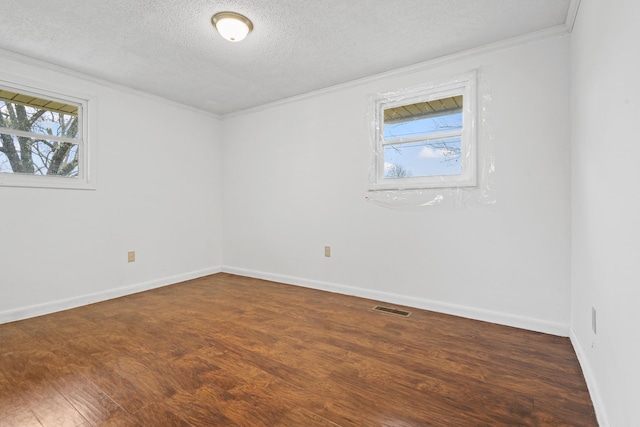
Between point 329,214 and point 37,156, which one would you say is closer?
point 37,156

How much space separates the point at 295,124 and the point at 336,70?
2.99ft

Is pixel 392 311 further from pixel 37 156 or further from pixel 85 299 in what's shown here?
pixel 37 156

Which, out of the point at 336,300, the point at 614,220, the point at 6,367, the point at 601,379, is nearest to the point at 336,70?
the point at 336,300

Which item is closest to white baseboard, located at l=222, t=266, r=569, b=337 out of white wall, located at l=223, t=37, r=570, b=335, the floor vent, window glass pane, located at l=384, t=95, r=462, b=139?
white wall, located at l=223, t=37, r=570, b=335

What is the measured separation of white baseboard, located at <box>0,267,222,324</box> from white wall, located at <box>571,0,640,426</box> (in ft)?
12.5

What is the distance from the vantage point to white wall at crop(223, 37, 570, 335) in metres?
2.25

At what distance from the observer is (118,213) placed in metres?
3.25

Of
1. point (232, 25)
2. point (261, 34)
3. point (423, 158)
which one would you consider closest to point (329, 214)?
point (423, 158)

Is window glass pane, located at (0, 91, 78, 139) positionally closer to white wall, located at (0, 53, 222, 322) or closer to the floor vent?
white wall, located at (0, 53, 222, 322)

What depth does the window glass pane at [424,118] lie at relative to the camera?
271cm

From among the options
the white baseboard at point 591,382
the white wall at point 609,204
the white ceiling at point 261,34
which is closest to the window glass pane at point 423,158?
the white ceiling at point 261,34

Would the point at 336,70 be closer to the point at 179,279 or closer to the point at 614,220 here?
the point at 614,220

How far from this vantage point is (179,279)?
3.79m

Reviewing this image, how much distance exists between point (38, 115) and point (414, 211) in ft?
11.7
